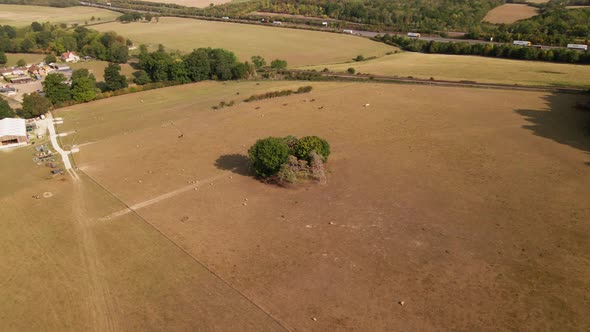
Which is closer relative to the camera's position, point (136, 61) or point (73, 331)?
point (73, 331)

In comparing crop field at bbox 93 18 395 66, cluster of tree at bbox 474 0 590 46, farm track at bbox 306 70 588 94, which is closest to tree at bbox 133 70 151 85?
crop field at bbox 93 18 395 66

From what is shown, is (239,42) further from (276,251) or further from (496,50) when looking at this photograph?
(276,251)

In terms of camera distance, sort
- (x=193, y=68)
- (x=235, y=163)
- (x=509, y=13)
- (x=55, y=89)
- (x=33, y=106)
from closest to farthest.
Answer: (x=235, y=163), (x=33, y=106), (x=55, y=89), (x=193, y=68), (x=509, y=13)

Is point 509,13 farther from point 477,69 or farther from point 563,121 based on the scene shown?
point 563,121

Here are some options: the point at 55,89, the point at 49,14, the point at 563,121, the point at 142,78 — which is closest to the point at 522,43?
the point at 563,121

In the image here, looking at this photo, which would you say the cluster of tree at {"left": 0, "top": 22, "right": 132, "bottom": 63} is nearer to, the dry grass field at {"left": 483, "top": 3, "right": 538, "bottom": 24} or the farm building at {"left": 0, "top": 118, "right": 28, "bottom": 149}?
the farm building at {"left": 0, "top": 118, "right": 28, "bottom": 149}

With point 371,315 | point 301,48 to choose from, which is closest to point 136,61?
point 301,48

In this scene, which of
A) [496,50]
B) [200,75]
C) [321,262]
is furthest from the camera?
[496,50]
